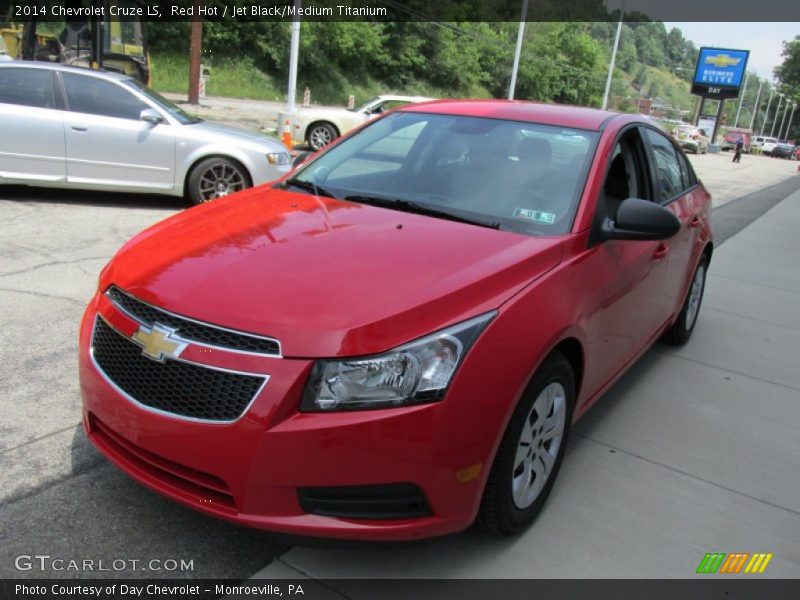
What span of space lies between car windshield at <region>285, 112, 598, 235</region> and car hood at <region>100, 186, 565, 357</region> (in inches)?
7.4

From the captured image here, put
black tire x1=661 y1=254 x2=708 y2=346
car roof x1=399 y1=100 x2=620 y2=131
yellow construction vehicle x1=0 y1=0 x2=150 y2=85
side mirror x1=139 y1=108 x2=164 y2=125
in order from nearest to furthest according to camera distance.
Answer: car roof x1=399 y1=100 x2=620 y2=131 → black tire x1=661 y1=254 x2=708 y2=346 → side mirror x1=139 y1=108 x2=164 y2=125 → yellow construction vehicle x1=0 y1=0 x2=150 y2=85

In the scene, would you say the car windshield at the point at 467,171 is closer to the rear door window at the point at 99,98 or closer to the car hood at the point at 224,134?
the car hood at the point at 224,134

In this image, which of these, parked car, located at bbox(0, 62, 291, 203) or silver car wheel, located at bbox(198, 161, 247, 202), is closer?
parked car, located at bbox(0, 62, 291, 203)

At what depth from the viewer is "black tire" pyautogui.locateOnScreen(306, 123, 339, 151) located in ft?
55.1

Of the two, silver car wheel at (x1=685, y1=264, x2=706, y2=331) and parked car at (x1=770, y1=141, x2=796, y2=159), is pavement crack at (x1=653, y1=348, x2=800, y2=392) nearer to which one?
silver car wheel at (x1=685, y1=264, x2=706, y2=331)

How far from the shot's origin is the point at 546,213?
3.23 metres

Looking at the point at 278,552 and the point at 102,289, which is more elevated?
the point at 102,289

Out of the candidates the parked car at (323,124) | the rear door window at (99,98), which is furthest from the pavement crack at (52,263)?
the parked car at (323,124)

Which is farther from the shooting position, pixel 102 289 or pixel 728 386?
pixel 728 386

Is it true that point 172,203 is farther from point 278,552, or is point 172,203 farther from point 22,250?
point 278,552

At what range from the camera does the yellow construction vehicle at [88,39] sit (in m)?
16.0

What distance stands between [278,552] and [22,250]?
462cm

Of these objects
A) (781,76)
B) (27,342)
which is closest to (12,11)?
(27,342)

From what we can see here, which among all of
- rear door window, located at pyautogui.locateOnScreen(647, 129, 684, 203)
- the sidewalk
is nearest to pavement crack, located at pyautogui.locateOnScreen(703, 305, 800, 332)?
the sidewalk
